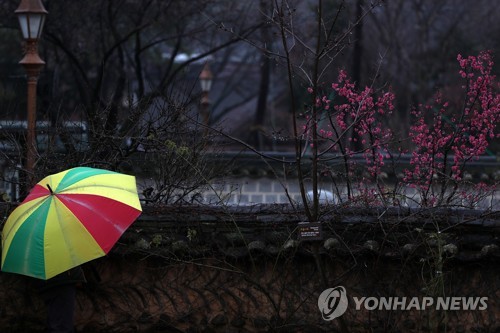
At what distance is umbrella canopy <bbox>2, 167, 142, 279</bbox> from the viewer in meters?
6.89

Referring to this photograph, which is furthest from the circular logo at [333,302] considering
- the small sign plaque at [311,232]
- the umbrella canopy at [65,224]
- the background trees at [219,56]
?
the umbrella canopy at [65,224]

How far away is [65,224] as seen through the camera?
6934 millimetres

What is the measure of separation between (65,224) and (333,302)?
92.9 inches

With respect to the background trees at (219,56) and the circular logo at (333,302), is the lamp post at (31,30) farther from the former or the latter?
the circular logo at (333,302)

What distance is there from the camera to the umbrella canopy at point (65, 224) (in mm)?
6891

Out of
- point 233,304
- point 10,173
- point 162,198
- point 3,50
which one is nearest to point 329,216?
point 233,304

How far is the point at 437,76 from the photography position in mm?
35031

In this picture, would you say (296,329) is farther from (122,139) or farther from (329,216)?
(122,139)

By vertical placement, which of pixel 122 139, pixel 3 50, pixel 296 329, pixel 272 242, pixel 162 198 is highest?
pixel 3 50

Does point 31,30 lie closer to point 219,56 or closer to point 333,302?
point 333,302

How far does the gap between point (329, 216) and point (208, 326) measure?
4.52 feet
